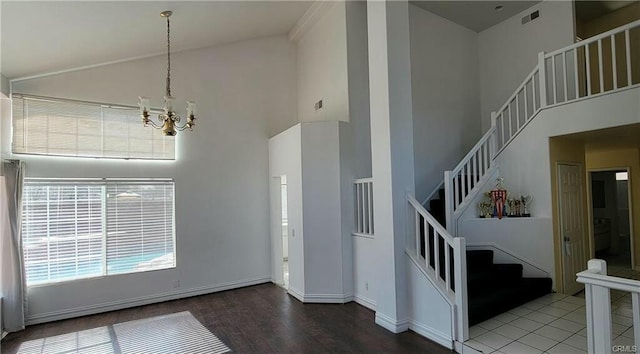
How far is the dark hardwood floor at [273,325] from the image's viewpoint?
11.8 feet

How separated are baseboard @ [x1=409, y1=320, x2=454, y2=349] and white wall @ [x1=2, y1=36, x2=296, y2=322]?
3.29m

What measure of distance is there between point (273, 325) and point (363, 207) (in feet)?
7.01

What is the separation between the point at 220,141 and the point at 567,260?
597 centimetres

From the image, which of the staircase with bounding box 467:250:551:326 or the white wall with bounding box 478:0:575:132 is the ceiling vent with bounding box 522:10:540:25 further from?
A: the staircase with bounding box 467:250:551:326

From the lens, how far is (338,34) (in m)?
5.61

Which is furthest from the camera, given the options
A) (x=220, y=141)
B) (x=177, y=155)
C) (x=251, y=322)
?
(x=220, y=141)

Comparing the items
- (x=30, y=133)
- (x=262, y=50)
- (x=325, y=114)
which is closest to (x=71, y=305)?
(x=30, y=133)

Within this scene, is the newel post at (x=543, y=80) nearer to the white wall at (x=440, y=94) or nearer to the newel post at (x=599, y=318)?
the white wall at (x=440, y=94)

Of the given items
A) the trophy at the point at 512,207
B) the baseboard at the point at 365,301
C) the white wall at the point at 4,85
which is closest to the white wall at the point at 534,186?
the trophy at the point at 512,207

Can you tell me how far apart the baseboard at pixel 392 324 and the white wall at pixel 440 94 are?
8.23ft

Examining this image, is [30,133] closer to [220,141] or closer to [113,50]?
[113,50]

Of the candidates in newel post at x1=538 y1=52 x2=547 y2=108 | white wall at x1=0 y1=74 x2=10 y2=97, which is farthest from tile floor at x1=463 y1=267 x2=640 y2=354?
white wall at x1=0 y1=74 x2=10 y2=97

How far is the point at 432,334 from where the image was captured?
3619mm

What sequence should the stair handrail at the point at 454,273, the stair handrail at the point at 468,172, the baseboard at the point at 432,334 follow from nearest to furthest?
the stair handrail at the point at 454,273 → the baseboard at the point at 432,334 → the stair handrail at the point at 468,172
